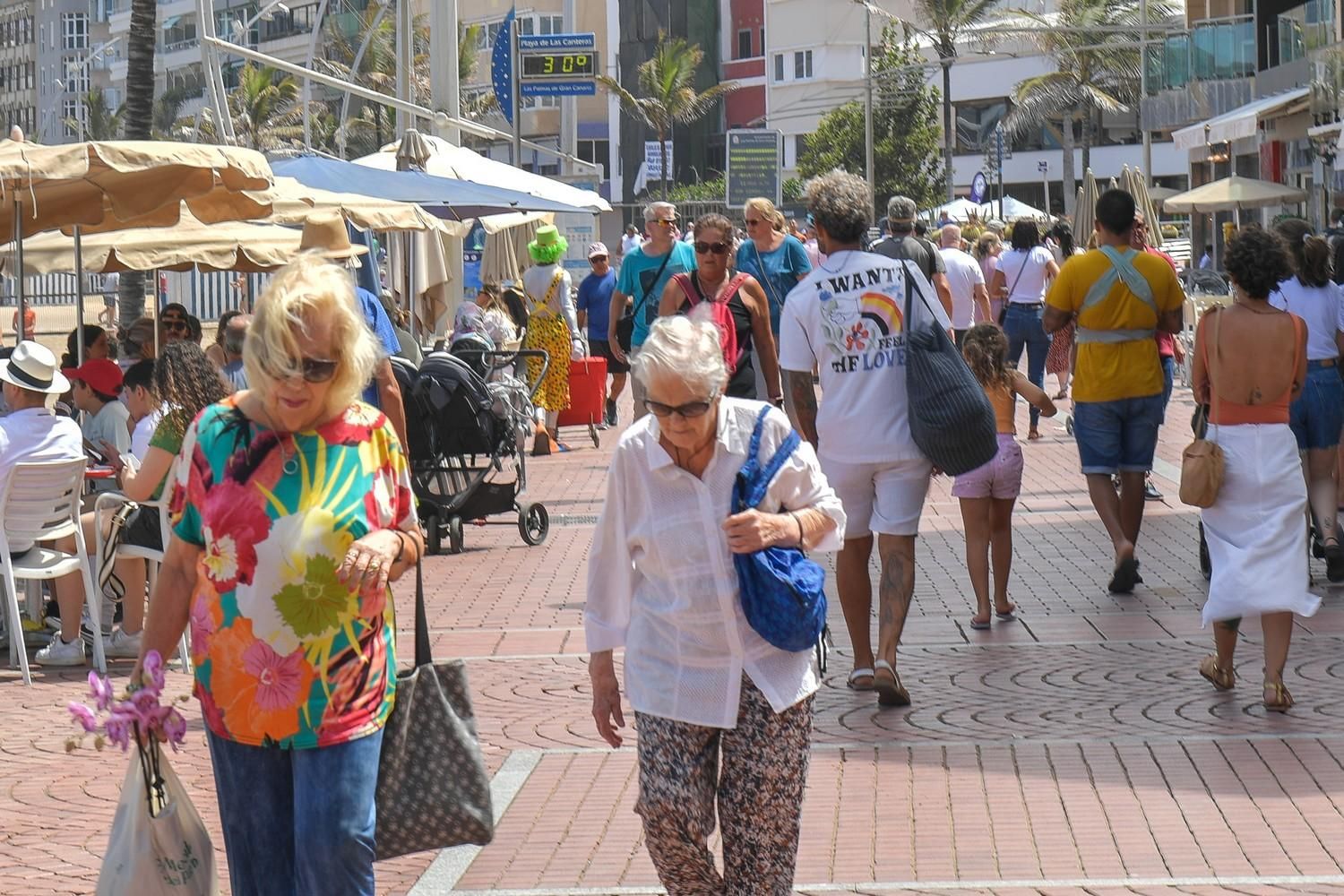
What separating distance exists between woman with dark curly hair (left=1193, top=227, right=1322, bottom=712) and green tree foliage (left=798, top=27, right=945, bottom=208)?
58839mm

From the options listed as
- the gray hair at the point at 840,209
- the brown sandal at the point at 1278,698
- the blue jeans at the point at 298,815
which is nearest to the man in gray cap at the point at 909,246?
the gray hair at the point at 840,209

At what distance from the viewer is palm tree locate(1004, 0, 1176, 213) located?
226ft

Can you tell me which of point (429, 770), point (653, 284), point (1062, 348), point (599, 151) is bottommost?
point (429, 770)

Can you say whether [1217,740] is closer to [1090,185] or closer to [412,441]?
[412,441]

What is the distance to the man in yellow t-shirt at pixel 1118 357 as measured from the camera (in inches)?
399

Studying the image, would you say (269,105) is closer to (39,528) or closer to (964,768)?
(39,528)

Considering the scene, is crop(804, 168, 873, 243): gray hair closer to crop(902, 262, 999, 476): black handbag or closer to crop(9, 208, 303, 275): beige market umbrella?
crop(902, 262, 999, 476): black handbag

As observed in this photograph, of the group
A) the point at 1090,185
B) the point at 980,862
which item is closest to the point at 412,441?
the point at 980,862

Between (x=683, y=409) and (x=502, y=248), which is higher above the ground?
(x=502, y=248)

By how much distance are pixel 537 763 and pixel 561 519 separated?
23.4 ft

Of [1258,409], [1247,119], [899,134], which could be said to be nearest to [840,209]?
[1258,409]

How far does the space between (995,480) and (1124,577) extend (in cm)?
135

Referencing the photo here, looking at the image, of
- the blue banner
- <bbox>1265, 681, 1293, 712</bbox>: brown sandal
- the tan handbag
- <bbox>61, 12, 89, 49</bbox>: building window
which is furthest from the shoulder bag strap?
<bbox>61, 12, 89, 49</bbox>: building window

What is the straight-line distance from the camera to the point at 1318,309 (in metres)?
10.9
